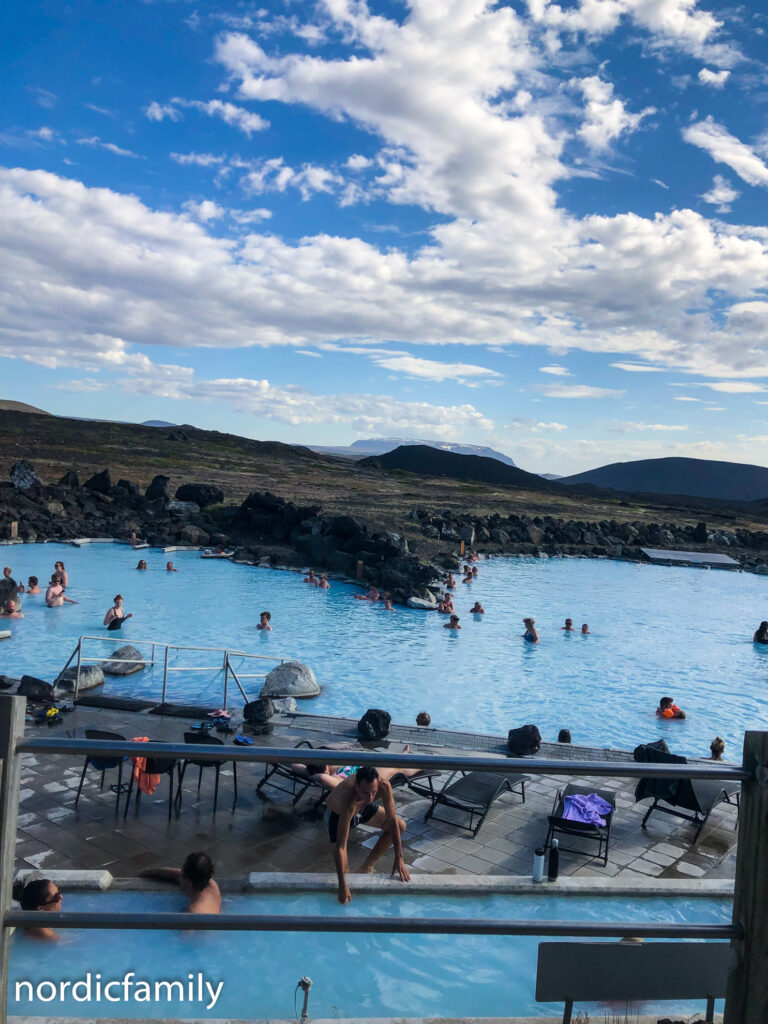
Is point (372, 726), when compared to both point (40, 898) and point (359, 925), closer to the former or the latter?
point (40, 898)

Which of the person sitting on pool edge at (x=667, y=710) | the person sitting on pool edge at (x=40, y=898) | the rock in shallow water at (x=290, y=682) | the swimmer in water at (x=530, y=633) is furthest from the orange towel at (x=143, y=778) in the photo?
the swimmer in water at (x=530, y=633)

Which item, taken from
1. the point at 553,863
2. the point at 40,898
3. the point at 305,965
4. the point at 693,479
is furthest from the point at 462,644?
the point at 693,479

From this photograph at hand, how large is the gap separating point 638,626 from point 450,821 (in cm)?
1922

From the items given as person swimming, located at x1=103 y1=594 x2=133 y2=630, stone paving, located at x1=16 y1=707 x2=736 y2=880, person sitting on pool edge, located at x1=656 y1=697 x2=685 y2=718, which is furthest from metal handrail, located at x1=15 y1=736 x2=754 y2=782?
person swimming, located at x1=103 y1=594 x2=133 y2=630

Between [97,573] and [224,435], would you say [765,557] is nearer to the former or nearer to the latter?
[97,573]

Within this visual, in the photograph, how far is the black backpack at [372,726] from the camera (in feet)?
34.4

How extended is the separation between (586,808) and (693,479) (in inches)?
6397

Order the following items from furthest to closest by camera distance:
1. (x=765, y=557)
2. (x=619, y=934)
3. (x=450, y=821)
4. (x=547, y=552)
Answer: (x=765, y=557)
(x=547, y=552)
(x=450, y=821)
(x=619, y=934)

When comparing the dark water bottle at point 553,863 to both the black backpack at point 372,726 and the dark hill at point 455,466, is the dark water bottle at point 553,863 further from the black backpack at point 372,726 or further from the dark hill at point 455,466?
the dark hill at point 455,466

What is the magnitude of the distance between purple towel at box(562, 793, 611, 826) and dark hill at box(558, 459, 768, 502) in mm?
145833

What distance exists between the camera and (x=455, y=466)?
409 feet

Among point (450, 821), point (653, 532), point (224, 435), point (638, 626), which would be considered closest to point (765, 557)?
point (653, 532)

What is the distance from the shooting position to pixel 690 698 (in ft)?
58.9

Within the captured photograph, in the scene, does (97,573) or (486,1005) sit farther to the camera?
(97,573)
